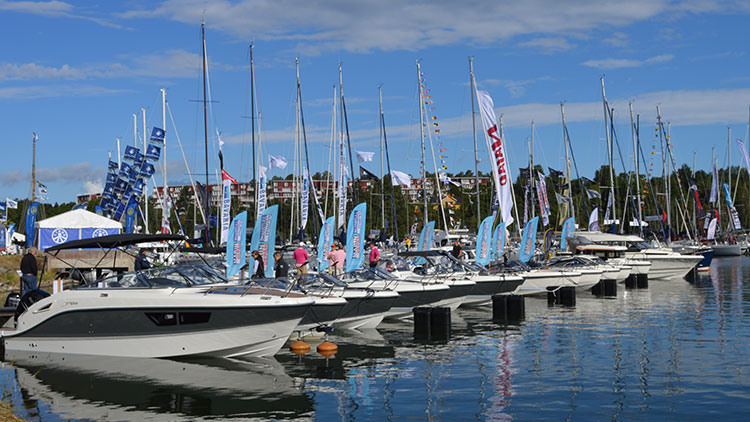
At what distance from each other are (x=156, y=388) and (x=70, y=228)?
27.3 metres

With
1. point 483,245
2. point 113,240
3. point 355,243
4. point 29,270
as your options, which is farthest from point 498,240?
point 113,240

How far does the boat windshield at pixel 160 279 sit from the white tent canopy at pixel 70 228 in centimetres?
2320

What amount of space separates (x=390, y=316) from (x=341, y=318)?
408 cm

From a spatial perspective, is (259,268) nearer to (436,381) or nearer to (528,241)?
(436,381)

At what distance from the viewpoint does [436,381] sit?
49.3ft

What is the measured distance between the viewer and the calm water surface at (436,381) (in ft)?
41.9

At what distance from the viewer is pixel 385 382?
594 inches

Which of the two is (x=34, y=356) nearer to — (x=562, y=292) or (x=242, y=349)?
(x=242, y=349)

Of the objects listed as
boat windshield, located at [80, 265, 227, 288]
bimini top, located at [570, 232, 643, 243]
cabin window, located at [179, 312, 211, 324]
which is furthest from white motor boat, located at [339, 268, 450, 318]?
bimini top, located at [570, 232, 643, 243]

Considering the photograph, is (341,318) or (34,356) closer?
(34,356)

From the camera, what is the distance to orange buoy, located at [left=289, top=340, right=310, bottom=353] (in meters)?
18.3

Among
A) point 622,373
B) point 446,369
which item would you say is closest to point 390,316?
point 446,369

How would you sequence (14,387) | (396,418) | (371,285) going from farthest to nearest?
1. (371,285)
2. (14,387)
3. (396,418)

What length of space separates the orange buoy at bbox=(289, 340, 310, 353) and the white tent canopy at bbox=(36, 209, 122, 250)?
23.7 metres
